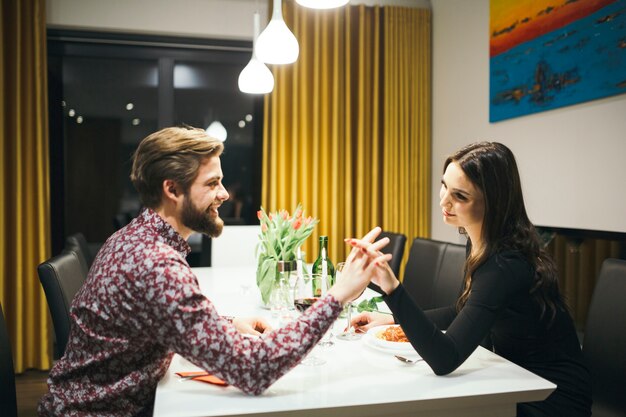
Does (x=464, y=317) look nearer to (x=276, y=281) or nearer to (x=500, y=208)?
(x=500, y=208)

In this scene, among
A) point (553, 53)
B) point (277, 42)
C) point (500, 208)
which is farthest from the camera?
point (553, 53)

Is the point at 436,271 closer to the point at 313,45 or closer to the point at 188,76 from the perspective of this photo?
the point at 313,45

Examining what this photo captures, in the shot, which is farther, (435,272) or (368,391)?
(435,272)

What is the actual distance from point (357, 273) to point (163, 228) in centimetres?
45

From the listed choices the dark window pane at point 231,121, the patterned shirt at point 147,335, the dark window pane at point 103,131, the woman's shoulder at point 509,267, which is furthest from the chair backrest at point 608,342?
the dark window pane at point 103,131

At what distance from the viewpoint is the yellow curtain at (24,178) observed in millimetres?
3549

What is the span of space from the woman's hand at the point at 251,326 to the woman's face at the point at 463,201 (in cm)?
61

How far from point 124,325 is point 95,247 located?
336 cm

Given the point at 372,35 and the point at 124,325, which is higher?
the point at 372,35

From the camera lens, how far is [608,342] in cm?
159

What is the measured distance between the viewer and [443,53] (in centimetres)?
416

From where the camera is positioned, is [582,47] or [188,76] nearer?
[582,47]

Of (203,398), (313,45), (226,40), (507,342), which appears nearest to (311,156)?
(313,45)

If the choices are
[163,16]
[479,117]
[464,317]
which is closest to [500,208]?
[464,317]
